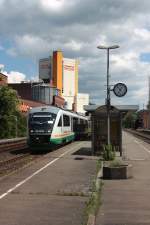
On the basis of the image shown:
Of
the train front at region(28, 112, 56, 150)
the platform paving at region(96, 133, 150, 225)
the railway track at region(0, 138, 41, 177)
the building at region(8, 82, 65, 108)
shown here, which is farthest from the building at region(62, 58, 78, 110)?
the platform paving at region(96, 133, 150, 225)

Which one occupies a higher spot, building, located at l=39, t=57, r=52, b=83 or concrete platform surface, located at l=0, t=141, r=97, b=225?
building, located at l=39, t=57, r=52, b=83

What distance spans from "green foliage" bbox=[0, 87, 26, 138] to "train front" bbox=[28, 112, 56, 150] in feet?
76.4

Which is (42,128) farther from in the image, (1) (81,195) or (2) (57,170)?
(1) (81,195)

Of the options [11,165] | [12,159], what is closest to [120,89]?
[12,159]

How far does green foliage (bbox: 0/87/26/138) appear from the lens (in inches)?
2355

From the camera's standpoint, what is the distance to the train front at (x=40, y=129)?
35.6m

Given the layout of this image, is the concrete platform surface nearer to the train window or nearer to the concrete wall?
the train window

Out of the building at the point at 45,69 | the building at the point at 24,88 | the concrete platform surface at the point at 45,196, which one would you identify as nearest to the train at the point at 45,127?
the concrete platform surface at the point at 45,196

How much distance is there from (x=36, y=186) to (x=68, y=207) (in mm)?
3741

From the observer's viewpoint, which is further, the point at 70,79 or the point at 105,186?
the point at 70,79

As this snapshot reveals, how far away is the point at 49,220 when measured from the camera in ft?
34.4

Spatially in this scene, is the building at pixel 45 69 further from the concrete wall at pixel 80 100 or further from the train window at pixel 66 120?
the train window at pixel 66 120

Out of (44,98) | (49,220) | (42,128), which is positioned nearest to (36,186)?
(49,220)

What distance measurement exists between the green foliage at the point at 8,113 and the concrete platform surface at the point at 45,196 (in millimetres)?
38204
